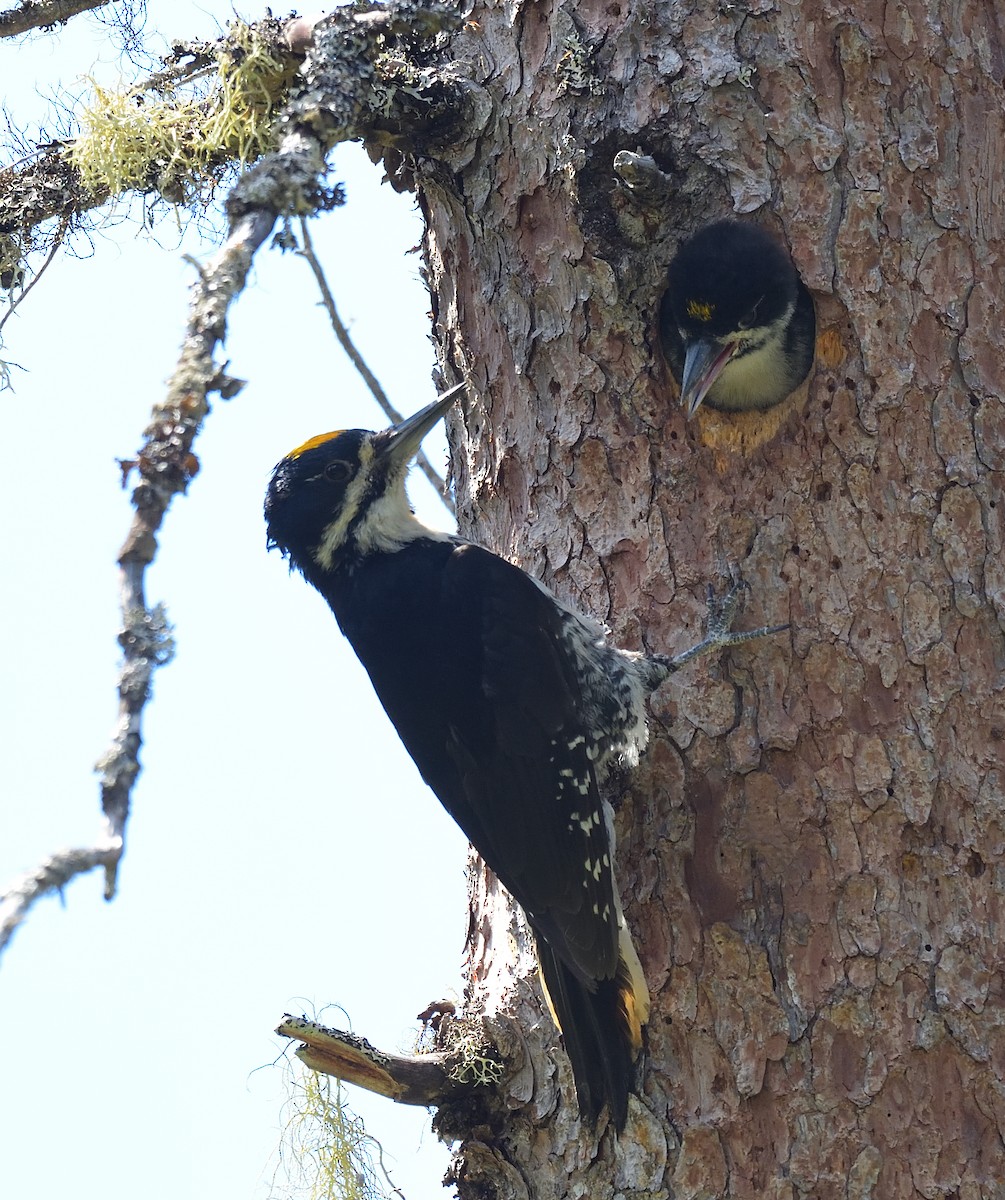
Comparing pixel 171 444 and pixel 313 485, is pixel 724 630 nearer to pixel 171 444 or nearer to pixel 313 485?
pixel 313 485

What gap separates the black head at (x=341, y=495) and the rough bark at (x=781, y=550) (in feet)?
1.26

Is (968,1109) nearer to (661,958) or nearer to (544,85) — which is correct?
(661,958)

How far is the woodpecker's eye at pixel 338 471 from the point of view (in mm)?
3512

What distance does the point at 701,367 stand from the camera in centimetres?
299

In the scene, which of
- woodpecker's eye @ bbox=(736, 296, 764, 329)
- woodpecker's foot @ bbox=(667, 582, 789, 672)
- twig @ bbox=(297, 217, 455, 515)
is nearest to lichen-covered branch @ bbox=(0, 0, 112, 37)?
twig @ bbox=(297, 217, 455, 515)

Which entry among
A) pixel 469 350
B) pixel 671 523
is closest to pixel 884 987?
pixel 671 523

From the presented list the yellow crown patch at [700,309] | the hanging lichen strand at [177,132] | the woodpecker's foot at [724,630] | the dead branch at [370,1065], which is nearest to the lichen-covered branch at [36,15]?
the hanging lichen strand at [177,132]

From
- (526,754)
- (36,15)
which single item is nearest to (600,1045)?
(526,754)

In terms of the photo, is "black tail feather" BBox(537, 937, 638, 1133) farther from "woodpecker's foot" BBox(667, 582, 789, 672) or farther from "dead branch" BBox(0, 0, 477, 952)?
"dead branch" BBox(0, 0, 477, 952)

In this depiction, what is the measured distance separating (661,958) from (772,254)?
1.49m

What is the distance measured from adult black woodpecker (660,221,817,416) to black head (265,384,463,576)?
720 mm

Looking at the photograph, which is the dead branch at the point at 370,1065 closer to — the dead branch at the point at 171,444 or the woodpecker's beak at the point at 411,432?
the dead branch at the point at 171,444

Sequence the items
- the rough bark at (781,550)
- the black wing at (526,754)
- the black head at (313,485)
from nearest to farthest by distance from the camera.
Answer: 1. the rough bark at (781,550)
2. the black wing at (526,754)
3. the black head at (313,485)

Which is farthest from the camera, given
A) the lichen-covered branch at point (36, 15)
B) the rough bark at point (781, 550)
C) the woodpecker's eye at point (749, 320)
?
the lichen-covered branch at point (36, 15)
